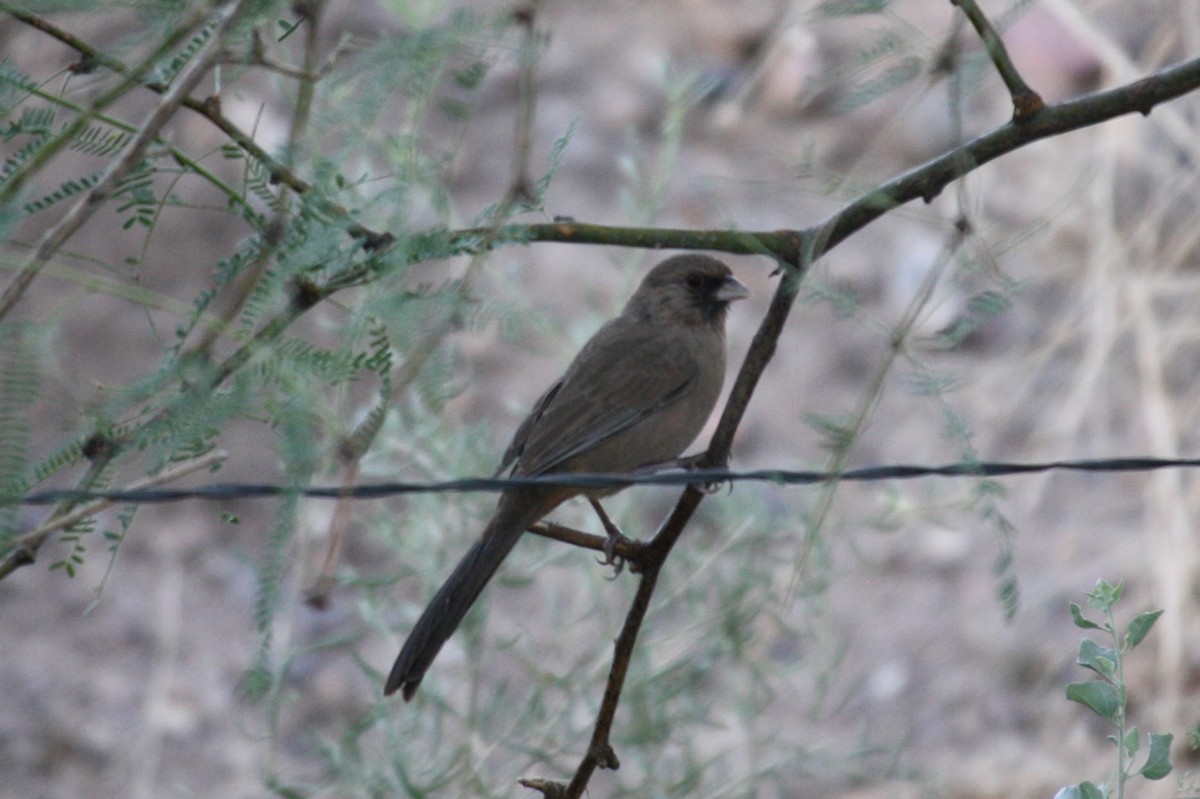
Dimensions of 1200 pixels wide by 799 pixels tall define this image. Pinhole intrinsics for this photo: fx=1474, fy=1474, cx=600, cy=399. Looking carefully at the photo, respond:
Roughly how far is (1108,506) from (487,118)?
5.37 meters

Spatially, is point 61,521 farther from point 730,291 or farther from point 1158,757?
point 730,291

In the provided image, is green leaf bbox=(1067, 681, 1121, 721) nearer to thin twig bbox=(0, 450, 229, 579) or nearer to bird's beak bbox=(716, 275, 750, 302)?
thin twig bbox=(0, 450, 229, 579)

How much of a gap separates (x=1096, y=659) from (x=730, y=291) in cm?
257

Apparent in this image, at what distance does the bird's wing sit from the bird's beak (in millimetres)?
257

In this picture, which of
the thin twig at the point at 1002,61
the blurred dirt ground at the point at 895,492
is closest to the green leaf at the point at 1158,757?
the thin twig at the point at 1002,61

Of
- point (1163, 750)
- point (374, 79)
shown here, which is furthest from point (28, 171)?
point (1163, 750)

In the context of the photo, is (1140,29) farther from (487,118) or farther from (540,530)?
(540,530)

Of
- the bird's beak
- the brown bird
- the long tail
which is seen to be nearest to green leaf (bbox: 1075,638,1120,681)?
the long tail

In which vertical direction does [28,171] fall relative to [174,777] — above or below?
below

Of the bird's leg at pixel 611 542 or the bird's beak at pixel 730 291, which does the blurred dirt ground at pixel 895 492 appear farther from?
the bird's leg at pixel 611 542

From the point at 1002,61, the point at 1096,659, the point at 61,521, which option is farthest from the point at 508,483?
the point at 1002,61

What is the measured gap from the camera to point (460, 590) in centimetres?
378

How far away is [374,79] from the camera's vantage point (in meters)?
2.08

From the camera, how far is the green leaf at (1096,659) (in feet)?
8.66
